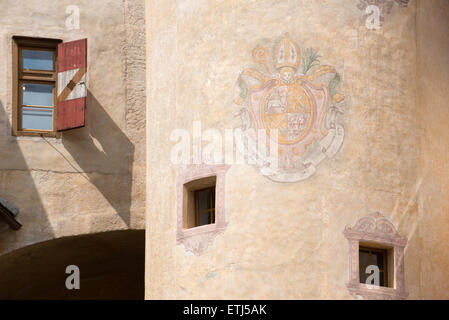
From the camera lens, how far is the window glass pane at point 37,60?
17.5 meters

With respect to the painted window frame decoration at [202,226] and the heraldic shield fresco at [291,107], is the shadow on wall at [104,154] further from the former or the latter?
the heraldic shield fresco at [291,107]

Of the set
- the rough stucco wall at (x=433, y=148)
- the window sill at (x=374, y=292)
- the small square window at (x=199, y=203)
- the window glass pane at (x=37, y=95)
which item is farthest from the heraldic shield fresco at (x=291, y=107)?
the window glass pane at (x=37, y=95)

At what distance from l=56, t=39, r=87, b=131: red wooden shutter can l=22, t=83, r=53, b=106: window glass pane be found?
0.37 meters

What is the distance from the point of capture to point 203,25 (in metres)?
15.2

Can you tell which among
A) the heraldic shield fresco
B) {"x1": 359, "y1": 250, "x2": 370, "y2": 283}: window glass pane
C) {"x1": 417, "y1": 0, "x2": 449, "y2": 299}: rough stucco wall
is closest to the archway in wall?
the heraldic shield fresco

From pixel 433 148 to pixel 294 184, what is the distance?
6.77 feet

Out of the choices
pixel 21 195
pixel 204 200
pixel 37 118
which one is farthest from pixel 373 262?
pixel 37 118

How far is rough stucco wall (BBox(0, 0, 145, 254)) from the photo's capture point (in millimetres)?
16938

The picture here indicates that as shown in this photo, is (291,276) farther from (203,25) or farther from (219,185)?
(203,25)

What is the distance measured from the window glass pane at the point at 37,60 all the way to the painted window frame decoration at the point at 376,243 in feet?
18.5

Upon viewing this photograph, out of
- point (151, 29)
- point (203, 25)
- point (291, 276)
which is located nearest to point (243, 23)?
point (203, 25)

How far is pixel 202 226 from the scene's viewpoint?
1464 cm

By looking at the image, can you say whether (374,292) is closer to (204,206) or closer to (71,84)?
(204,206)

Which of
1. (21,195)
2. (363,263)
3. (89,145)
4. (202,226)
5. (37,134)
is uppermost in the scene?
(37,134)
